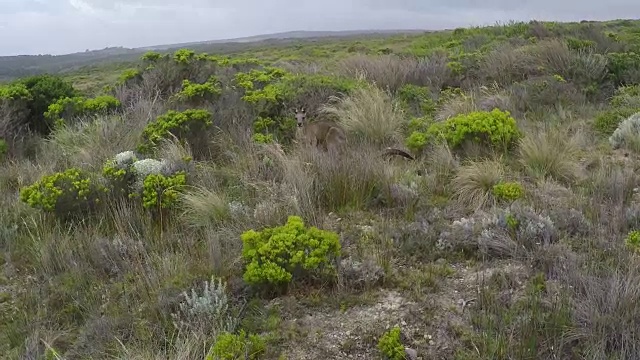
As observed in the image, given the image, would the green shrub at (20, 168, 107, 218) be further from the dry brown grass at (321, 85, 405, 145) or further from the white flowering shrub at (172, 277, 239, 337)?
the dry brown grass at (321, 85, 405, 145)

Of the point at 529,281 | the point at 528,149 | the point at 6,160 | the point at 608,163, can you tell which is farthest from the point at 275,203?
the point at 6,160

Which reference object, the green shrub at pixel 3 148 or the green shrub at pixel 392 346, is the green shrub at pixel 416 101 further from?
the green shrub at pixel 3 148

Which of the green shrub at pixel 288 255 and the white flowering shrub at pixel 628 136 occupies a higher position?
the white flowering shrub at pixel 628 136

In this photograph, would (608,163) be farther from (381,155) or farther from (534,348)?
(534,348)

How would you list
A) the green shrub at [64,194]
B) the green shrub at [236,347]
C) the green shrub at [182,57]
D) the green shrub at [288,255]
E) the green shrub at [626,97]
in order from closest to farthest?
1. the green shrub at [236,347]
2. the green shrub at [288,255]
3. the green shrub at [64,194]
4. the green shrub at [626,97]
5. the green shrub at [182,57]

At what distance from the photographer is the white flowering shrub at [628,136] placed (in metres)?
5.61

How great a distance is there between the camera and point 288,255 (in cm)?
321

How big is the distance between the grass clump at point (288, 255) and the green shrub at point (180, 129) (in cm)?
311

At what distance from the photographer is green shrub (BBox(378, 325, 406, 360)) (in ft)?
8.36

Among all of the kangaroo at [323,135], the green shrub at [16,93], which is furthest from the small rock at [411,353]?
the green shrub at [16,93]

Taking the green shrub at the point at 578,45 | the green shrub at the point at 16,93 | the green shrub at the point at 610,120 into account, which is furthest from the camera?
the green shrub at the point at 578,45

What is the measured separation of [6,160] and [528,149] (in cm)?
623

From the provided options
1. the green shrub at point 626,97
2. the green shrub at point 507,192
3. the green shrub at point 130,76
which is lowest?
the green shrub at point 507,192

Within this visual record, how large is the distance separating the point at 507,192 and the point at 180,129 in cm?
389
